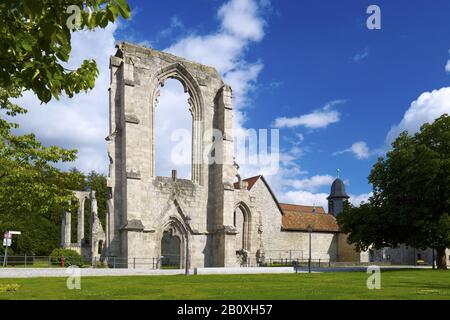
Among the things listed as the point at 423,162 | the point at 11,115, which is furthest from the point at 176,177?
the point at 423,162

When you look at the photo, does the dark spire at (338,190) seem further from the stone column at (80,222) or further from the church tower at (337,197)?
the stone column at (80,222)

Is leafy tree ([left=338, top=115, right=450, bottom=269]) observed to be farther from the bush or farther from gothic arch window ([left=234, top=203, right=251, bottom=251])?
the bush

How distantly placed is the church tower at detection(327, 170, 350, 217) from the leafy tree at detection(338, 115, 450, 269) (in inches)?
1413

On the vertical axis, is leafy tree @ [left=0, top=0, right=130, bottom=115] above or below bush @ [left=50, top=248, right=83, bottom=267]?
above

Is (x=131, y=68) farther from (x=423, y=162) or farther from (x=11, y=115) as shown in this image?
(x=423, y=162)

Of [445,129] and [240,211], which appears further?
[240,211]

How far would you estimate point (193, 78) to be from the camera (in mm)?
33406

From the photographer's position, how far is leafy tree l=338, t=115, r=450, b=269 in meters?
30.8

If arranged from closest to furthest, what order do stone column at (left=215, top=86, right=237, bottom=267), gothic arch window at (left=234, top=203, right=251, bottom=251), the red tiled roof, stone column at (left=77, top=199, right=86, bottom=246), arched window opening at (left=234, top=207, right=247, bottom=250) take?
stone column at (left=215, top=86, right=237, bottom=267)
gothic arch window at (left=234, top=203, right=251, bottom=251)
arched window opening at (left=234, top=207, right=247, bottom=250)
stone column at (left=77, top=199, right=86, bottom=246)
the red tiled roof

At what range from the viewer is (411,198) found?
32.8m

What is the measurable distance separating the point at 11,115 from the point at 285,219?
113 feet

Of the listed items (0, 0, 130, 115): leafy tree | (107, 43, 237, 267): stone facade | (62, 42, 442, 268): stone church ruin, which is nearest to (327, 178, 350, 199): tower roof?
(62, 42, 442, 268): stone church ruin
